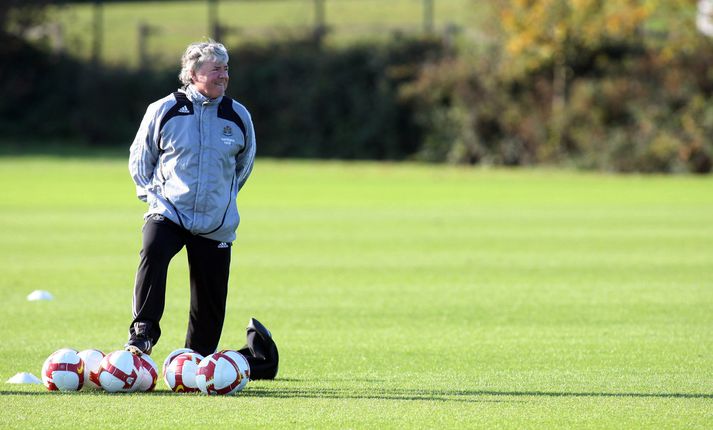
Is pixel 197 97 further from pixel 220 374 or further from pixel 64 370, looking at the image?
pixel 64 370

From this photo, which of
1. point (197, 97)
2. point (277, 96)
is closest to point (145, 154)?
point (197, 97)

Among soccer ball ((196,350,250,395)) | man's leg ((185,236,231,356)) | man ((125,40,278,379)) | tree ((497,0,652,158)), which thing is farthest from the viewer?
tree ((497,0,652,158))

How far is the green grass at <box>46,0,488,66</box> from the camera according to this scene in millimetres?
45594

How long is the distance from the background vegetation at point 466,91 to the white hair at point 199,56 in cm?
3064

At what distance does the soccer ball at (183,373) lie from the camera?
8.02 metres

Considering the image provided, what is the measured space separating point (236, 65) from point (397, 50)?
6131 millimetres

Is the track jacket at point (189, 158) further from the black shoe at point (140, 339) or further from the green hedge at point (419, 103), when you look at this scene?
the green hedge at point (419, 103)

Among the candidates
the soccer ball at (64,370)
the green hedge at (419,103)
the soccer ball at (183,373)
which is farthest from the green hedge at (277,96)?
the soccer ball at (64,370)

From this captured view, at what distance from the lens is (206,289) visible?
28.4 feet

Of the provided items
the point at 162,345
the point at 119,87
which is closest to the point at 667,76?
the point at 119,87

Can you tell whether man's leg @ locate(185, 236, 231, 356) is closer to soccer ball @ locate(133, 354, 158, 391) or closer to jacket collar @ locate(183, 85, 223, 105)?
soccer ball @ locate(133, 354, 158, 391)

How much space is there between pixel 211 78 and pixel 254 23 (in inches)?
1568

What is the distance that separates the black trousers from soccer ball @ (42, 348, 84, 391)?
44cm

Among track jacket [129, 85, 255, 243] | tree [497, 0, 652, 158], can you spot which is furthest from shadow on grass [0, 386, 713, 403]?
tree [497, 0, 652, 158]
